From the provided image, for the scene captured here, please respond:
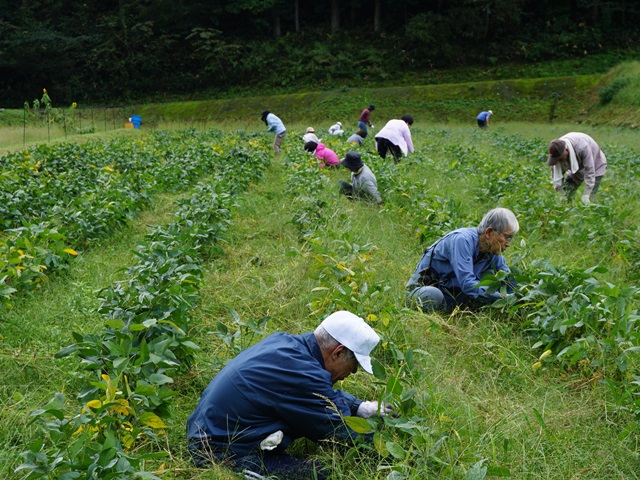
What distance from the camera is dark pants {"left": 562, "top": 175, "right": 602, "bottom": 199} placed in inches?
300

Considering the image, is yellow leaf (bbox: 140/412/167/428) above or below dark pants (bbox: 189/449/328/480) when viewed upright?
above

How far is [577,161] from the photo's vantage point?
291 inches

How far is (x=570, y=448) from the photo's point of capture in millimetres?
2797

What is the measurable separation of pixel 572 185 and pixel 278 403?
6.24 meters

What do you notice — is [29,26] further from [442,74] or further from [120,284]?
[120,284]

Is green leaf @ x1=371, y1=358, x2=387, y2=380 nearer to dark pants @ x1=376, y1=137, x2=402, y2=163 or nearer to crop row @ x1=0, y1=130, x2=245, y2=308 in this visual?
crop row @ x1=0, y1=130, x2=245, y2=308

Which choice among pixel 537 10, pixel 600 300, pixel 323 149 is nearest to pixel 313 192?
pixel 323 149

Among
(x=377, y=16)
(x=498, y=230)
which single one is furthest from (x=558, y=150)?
(x=377, y=16)

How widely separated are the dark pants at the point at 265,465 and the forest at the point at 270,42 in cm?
3026

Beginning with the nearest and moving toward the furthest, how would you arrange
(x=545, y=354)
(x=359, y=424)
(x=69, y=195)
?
(x=359, y=424), (x=545, y=354), (x=69, y=195)

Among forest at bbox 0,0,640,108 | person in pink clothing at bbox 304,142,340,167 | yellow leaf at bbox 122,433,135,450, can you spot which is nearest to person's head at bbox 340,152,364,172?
person in pink clothing at bbox 304,142,340,167

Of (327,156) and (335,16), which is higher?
(335,16)

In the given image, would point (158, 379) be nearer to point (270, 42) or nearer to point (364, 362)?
point (364, 362)

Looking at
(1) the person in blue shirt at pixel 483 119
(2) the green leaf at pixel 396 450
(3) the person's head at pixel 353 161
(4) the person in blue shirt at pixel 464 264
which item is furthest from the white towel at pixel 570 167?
(1) the person in blue shirt at pixel 483 119
